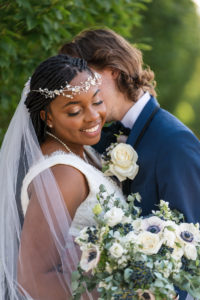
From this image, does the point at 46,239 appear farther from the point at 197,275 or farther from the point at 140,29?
the point at 140,29

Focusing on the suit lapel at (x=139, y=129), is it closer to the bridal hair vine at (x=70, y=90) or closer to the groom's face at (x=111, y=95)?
the groom's face at (x=111, y=95)

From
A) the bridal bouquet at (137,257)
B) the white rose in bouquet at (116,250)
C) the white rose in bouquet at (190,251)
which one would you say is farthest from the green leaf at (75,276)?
the white rose in bouquet at (190,251)

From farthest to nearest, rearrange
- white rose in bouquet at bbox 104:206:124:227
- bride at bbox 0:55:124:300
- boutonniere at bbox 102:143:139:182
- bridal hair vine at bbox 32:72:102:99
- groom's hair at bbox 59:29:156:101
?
groom's hair at bbox 59:29:156:101 < boutonniere at bbox 102:143:139:182 < bridal hair vine at bbox 32:72:102:99 < bride at bbox 0:55:124:300 < white rose in bouquet at bbox 104:206:124:227

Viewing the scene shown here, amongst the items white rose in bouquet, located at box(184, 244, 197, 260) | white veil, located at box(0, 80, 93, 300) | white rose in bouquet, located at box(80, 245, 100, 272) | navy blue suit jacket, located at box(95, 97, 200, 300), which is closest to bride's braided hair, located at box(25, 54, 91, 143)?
white veil, located at box(0, 80, 93, 300)

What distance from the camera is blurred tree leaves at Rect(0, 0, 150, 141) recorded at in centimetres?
364

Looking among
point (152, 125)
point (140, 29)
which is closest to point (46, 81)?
point (152, 125)

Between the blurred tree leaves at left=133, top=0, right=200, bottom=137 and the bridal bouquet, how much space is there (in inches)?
217

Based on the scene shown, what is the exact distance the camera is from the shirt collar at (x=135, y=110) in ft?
10.7

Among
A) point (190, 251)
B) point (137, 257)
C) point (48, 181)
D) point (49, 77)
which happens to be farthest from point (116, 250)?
point (49, 77)

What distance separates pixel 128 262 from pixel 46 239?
504 mm

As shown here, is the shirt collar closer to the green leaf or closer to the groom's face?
the groom's face

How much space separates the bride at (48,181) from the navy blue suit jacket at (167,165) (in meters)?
0.22

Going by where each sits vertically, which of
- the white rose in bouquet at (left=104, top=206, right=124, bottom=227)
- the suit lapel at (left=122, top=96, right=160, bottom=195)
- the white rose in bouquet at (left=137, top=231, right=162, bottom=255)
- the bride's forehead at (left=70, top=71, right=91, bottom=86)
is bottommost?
the white rose in bouquet at (left=137, top=231, right=162, bottom=255)

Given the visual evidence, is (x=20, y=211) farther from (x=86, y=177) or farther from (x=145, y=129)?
(x=145, y=129)
